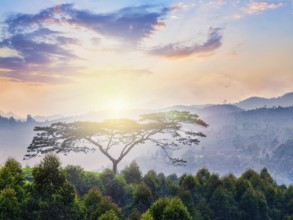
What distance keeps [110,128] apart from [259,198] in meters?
20.5

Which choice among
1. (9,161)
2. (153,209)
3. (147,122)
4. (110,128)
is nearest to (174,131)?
(147,122)

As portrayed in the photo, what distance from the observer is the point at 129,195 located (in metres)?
34.9

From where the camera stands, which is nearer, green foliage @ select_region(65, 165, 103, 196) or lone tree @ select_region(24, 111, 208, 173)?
green foliage @ select_region(65, 165, 103, 196)

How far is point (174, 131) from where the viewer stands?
46812mm

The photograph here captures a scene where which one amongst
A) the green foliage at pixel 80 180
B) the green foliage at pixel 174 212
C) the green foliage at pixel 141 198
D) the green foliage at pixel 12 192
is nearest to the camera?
the green foliage at pixel 12 192

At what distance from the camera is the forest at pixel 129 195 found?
2097 centimetres

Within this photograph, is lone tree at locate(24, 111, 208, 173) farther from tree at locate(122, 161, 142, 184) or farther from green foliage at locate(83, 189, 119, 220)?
green foliage at locate(83, 189, 119, 220)

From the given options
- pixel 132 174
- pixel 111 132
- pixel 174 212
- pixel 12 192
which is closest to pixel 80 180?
pixel 132 174

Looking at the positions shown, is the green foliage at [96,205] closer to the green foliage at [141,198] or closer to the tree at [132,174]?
the green foliage at [141,198]

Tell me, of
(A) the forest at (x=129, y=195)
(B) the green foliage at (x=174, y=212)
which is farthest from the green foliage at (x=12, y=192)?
(B) the green foliage at (x=174, y=212)

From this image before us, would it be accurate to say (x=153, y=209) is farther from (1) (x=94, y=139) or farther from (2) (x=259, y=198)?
(1) (x=94, y=139)

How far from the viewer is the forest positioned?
21.0 m

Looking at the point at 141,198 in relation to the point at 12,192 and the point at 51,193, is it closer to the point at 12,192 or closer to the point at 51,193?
the point at 51,193

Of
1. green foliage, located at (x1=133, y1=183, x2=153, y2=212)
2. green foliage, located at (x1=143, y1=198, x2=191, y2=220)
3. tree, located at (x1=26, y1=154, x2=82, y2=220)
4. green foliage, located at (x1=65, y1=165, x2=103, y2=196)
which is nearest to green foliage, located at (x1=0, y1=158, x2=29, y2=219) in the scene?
tree, located at (x1=26, y1=154, x2=82, y2=220)
